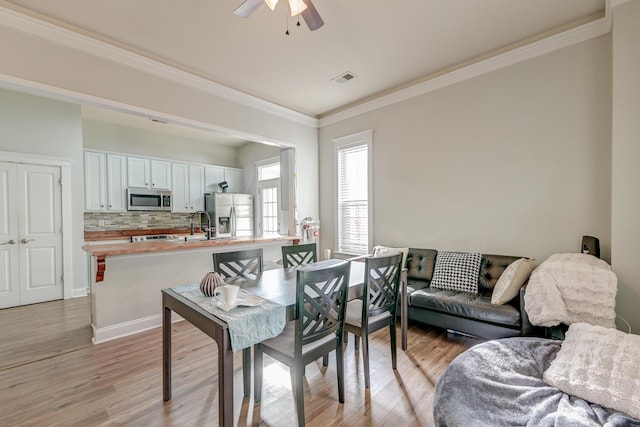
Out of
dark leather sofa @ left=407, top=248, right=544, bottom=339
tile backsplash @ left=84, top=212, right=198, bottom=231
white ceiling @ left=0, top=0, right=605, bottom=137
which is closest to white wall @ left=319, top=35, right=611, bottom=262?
dark leather sofa @ left=407, top=248, right=544, bottom=339

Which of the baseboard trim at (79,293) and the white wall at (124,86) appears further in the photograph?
the baseboard trim at (79,293)

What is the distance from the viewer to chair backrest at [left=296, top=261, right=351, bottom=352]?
1.69m

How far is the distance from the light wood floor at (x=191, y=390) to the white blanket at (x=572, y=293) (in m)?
0.82

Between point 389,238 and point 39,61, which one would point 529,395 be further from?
point 39,61

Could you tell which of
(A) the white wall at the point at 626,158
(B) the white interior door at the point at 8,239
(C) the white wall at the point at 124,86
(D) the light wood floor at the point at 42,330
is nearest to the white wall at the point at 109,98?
(C) the white wall at the point at 124,86

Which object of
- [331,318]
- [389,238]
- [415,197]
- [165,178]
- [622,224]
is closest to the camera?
[331,318]

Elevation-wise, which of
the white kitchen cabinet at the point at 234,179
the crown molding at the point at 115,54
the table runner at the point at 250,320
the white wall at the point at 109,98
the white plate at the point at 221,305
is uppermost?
the crown molding at the point at 115,54

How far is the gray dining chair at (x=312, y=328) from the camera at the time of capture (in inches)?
66.3

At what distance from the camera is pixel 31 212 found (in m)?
4.10

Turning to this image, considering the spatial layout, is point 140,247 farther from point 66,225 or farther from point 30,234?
point 30,234

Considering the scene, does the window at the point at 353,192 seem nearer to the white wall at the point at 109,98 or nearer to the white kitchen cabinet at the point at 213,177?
the white wall at the point at 109,98

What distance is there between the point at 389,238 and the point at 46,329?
435cm

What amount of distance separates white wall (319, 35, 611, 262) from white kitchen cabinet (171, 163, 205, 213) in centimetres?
412

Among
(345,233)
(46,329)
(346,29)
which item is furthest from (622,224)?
(46,329)
